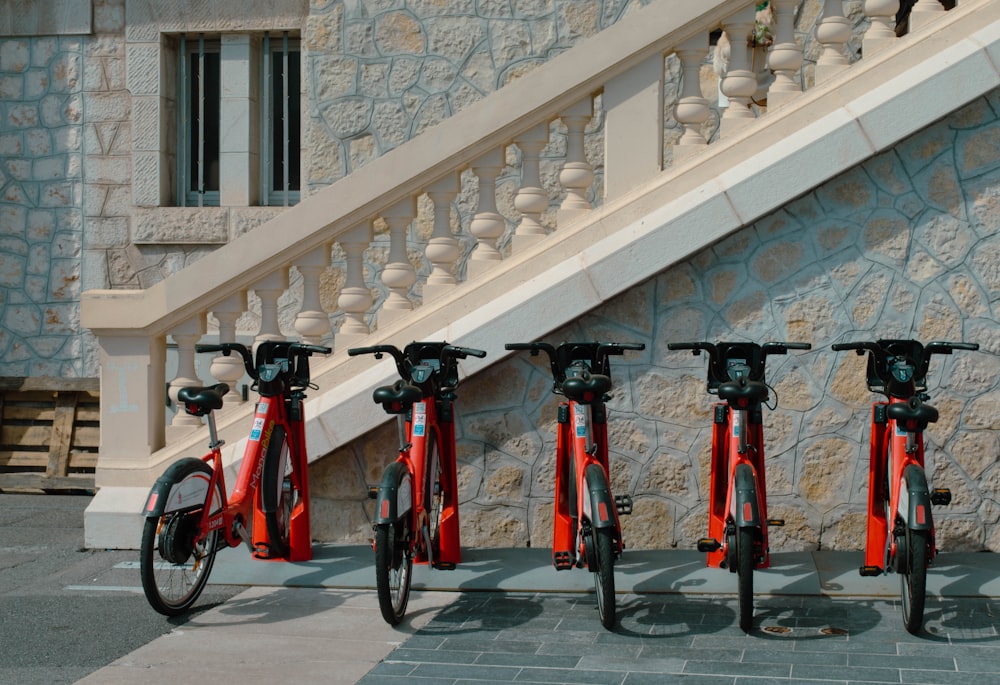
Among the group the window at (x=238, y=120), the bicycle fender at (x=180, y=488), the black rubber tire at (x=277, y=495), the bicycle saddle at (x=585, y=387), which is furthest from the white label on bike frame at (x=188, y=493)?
the window at (x=238, y=120)

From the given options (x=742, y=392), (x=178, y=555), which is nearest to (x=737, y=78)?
(x=742, y=392)

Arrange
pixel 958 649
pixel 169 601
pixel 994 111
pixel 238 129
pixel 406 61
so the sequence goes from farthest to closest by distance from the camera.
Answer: pixel 238 129
pixel 406 61
pixel 994 111
pixel 169 601
pixel 958 649

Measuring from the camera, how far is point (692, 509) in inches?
258

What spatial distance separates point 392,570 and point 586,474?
34.4 inches

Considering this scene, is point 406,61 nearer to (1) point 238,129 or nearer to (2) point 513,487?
(1) point 238,129

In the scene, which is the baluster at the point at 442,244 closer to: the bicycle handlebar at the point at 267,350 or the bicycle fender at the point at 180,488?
the bicycle handlebar at the point at 267,350

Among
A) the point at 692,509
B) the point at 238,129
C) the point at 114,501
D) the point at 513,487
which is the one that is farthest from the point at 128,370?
the point at 238,129

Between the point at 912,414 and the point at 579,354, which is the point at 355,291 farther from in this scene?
the point at 912,414

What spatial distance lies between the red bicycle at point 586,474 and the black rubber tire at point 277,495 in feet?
4.13

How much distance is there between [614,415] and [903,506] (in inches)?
67.7

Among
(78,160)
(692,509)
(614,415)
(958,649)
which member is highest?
(78,160)

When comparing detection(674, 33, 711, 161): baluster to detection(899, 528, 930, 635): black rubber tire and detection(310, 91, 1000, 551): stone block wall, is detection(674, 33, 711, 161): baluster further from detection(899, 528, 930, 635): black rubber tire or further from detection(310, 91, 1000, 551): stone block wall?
detection(899, 528, 930, 635): black rubber tire

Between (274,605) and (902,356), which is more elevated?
(902,356)

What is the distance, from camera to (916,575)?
4.99 m
